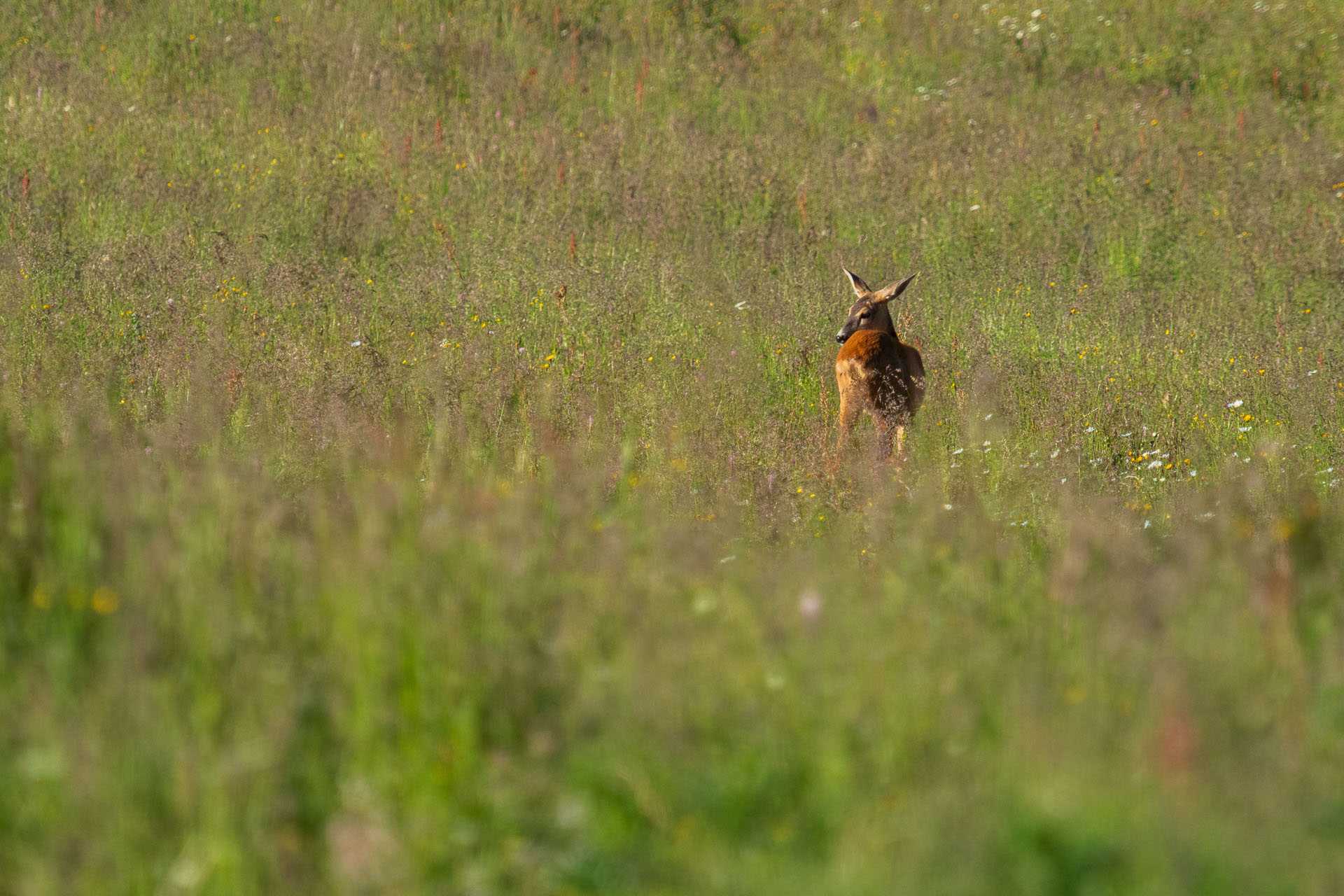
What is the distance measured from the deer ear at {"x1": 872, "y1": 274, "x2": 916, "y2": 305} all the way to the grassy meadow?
547mm

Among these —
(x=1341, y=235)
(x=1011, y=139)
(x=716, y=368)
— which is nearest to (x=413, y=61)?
(x=1011, y=139)

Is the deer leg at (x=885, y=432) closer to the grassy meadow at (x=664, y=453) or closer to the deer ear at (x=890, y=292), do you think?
the grassy meadow at (x=664, y=453)

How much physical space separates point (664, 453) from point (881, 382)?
1.45 meters

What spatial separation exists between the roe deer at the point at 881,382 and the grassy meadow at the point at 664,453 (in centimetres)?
13

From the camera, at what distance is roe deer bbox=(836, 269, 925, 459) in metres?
6.73

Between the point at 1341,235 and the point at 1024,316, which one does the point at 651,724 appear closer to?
the point at 1024,316

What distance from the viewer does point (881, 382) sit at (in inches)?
271

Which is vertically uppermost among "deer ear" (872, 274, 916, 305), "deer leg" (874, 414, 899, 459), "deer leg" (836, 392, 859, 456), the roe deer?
"deer ear" (872, 274, 916, 305)

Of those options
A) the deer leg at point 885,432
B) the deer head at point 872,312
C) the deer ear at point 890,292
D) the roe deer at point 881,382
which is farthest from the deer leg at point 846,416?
the deer ear at point 890,292

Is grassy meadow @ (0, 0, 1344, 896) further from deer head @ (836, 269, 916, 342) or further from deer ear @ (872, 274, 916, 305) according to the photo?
deer ear @ (872, 274, 916, 305)

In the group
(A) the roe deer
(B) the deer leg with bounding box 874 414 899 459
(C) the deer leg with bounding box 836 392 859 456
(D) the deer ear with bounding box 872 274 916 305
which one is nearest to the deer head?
(D) the deer ear with bounding box 872 274 916 305

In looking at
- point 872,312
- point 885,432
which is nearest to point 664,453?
point 885,432

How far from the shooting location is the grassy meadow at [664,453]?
236 cm

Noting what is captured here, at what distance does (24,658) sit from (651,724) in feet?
4.30
